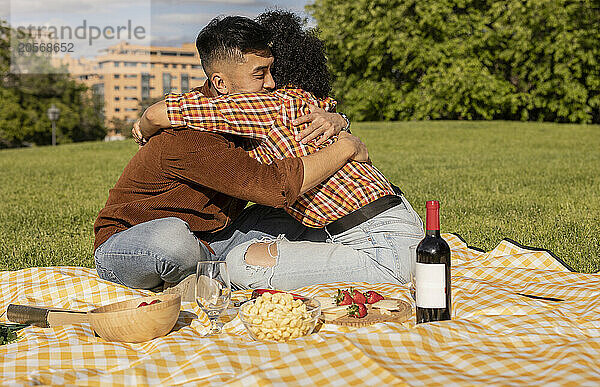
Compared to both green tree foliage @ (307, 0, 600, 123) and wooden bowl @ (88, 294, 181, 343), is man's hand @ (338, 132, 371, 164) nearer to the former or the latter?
wooden bowl @ (88, 294, 181, 343)

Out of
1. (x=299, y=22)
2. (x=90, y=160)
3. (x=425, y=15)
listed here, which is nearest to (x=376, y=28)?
(x=425, y=15)

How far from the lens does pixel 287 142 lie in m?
3.10

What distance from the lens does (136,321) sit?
2.39 metres

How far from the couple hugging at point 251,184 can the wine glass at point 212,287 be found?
1.45 feet

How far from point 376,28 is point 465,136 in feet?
36.9

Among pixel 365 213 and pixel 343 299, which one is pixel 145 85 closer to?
pixel 365 213

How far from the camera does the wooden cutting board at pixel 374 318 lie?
2.52 m

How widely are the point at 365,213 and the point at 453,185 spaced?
598 cm

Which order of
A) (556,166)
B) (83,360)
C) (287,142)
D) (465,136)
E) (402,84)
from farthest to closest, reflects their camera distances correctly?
(402,84), (465,136), (556,166), (287,142), (83,360)

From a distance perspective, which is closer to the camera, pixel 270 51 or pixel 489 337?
pixel 489 337

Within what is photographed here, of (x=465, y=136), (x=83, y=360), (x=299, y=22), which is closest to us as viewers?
(x=83, y=360)

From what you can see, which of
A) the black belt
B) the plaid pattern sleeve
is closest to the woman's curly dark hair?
the plaid pattern sleeve

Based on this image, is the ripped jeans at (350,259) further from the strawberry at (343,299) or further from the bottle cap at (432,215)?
the bottle cap at (432,215)

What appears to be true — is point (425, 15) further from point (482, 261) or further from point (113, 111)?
point (113, 111)
